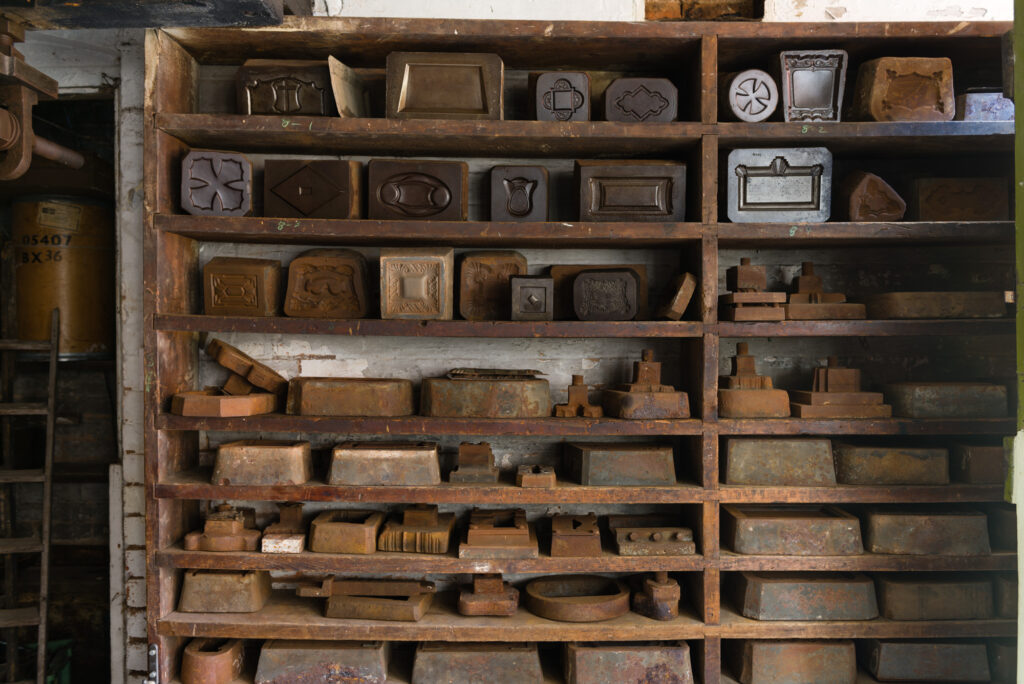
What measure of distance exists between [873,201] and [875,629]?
198 cm

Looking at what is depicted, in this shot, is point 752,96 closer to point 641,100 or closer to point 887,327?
point 641,100

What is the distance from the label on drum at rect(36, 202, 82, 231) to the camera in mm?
3621

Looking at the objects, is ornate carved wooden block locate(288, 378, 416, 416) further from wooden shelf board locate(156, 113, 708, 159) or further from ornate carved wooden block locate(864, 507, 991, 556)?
ornate carved wooden block locate(864, 507, 991, 556)

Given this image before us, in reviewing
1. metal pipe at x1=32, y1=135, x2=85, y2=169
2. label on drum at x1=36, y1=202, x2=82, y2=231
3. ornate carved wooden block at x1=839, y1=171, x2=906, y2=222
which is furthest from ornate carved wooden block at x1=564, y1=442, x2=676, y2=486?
label on drum at x1=36, y1=202, x2=82, y2=231

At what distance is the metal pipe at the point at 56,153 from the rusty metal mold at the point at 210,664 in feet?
8.02

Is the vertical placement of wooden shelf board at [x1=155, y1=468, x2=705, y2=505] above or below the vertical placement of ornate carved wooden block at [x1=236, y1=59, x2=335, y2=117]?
below

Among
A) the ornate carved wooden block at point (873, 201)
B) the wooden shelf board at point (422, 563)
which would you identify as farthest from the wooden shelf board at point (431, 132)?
the wooden shelf board at point (422, 563)

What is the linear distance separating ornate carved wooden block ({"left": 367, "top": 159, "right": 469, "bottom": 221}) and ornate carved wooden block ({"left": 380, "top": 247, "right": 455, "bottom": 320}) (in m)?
0.20

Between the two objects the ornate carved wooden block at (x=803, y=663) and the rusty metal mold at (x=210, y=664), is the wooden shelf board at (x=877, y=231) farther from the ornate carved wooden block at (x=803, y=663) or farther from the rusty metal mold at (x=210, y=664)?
the rusty metal mold at (x=210, y=664)

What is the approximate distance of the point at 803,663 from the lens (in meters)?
2.81

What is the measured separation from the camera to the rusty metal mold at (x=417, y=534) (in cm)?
288

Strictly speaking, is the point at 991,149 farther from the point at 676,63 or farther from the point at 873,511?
the point at 873,511

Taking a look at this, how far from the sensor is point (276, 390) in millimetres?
3105

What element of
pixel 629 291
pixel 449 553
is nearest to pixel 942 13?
pixel 629 291
